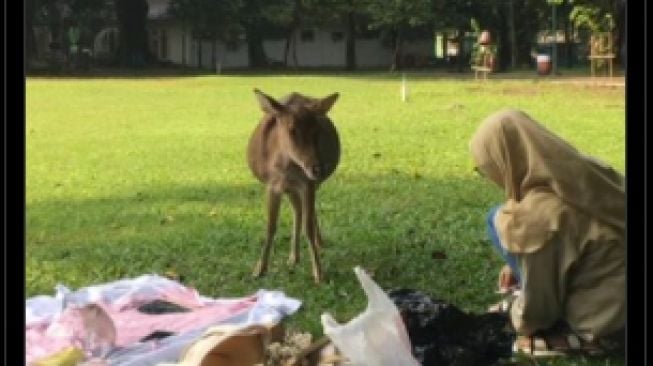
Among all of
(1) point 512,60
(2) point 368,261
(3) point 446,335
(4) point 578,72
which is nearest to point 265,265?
(2) point 368,261

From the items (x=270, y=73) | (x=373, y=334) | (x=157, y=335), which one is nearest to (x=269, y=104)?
(x=157, y=335)

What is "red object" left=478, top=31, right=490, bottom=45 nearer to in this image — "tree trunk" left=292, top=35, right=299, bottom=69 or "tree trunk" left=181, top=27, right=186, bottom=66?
"tree trunk" left=292, top=35, right=299, bottom=69

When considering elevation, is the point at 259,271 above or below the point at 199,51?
below

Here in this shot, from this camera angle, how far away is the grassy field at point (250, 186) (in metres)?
5.10

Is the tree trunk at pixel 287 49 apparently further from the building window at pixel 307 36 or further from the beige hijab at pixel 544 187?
the beige hijab at pixel 544 187

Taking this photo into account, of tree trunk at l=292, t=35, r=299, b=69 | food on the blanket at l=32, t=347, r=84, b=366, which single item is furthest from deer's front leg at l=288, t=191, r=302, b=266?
food on the blanket at l=32, t=347, r=84, b=366

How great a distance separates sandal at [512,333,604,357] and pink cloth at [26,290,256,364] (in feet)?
3.96

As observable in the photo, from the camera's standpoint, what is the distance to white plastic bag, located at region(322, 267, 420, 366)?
309 cm

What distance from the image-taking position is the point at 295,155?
4871 millimetres

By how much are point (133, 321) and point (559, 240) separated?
5.70ft

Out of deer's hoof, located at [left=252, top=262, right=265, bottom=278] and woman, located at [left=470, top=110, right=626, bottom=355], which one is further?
deer's hoof, located at [left=252, top=262, right=265, bottom=278]

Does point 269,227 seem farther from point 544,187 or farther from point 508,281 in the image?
point 544,187

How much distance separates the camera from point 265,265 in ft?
17.2
